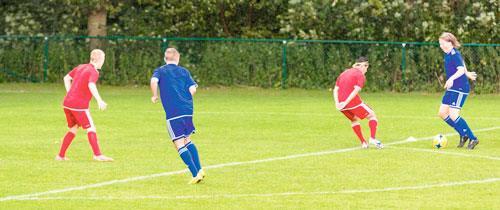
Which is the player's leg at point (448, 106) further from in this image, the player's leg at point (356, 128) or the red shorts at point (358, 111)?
the player's leg at point (356, 128)

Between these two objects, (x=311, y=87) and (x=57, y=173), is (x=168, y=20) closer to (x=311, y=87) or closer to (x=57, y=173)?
(x=311, y=87)

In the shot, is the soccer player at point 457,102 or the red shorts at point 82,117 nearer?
the red shorts at point 82,117

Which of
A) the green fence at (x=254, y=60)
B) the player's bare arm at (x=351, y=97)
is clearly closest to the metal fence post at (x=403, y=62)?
the green fence at (x=254, y=60)

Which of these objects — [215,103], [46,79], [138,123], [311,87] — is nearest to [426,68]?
[311,87]

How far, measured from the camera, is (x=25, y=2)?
41.4m

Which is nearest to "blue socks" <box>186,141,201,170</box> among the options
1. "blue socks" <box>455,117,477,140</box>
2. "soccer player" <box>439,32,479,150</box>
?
"soccer player" <box>439,32,479,150</box>

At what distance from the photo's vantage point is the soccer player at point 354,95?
738 inches

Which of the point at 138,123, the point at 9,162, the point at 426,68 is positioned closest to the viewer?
the point at 9,162

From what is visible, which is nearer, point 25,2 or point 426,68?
point 426,68

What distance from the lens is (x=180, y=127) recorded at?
1445 cm

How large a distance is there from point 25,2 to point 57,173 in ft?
88.2

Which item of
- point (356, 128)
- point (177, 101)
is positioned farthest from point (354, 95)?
point (177, 101)

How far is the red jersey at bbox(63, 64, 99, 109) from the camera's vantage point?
16844 millimetres

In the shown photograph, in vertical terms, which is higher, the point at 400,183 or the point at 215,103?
the point at 400,183
